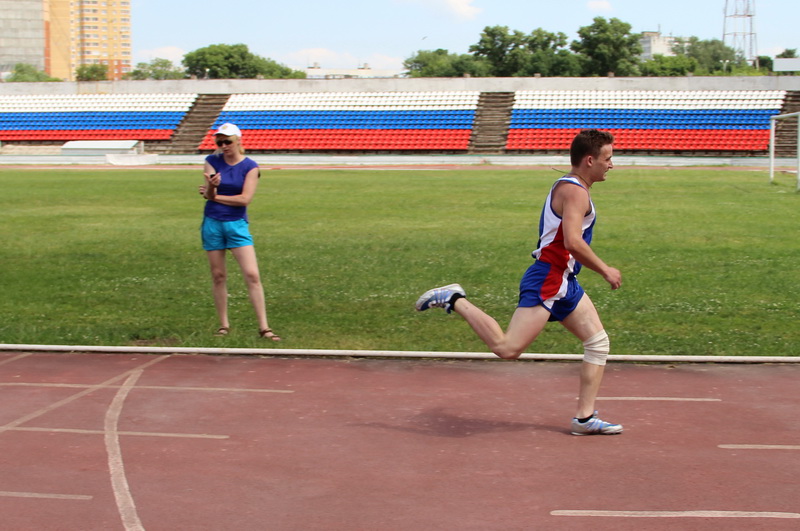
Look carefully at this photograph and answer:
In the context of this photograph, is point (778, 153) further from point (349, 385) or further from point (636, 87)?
point (349, 385)

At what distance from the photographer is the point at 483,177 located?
34031mm

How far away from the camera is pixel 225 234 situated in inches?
321

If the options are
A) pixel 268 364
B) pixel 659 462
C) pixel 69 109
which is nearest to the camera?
pixel 659 462

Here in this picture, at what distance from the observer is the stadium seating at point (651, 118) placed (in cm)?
4753

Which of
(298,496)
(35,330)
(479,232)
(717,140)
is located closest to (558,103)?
(717,140)

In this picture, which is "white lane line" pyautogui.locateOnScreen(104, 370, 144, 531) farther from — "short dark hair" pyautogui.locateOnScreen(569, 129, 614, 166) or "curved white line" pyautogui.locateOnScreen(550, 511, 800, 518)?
"short dark hair" pyautogui.locateOnScreen(569, 129, 614, 166)

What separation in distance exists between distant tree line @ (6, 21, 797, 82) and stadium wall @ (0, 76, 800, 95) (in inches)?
1221

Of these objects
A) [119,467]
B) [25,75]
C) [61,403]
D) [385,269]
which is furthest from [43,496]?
[25,75]

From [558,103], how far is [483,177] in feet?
70.9

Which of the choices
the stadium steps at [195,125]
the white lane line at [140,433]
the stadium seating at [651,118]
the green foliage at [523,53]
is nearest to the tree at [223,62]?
the green foliage at [523,53]

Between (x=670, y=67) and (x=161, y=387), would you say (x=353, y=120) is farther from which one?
(x=670, y=67)

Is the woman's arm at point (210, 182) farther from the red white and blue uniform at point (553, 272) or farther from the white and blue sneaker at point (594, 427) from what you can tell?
the white and blue sneaker at point (594, 427)

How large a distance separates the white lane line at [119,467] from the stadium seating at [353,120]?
44.1m

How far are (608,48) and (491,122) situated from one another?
47960 mm
